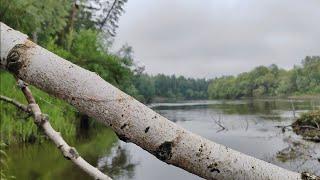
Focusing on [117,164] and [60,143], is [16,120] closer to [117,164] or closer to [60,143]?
[117,164]

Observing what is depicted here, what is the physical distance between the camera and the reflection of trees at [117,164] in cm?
1605

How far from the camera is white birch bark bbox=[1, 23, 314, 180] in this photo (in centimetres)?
143

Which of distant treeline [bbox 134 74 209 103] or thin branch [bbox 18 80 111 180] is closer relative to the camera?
thin branch [bbox 18 80 111 180]

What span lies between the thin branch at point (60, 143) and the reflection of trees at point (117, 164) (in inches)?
543

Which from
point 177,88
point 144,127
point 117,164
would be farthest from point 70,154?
point 177,88

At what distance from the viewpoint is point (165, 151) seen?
4.73 ft

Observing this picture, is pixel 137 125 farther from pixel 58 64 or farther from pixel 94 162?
pixel 94 162

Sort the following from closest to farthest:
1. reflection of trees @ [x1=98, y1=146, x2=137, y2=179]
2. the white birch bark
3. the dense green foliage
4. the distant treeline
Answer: the white birch bark, reflection of trees @ [x1=98, y1=146, x2=137, y2=179], the dense green foliage, the distant treeline

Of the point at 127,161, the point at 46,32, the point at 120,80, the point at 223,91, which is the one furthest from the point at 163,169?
the point at 223,91

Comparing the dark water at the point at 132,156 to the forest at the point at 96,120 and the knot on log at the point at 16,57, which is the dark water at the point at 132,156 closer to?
the forest at the point at 96,120

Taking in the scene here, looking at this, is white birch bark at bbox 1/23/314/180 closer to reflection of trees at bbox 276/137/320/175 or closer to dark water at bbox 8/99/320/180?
dark water at bbox 8/99/320/180

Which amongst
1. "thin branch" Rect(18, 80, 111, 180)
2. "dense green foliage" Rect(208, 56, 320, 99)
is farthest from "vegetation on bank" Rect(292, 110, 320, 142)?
"dense green foliage" Rect(208, 56, 320, 99)

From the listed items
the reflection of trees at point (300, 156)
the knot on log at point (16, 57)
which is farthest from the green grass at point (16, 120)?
the knot on log at point (16, 57)

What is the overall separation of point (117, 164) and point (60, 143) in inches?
646
